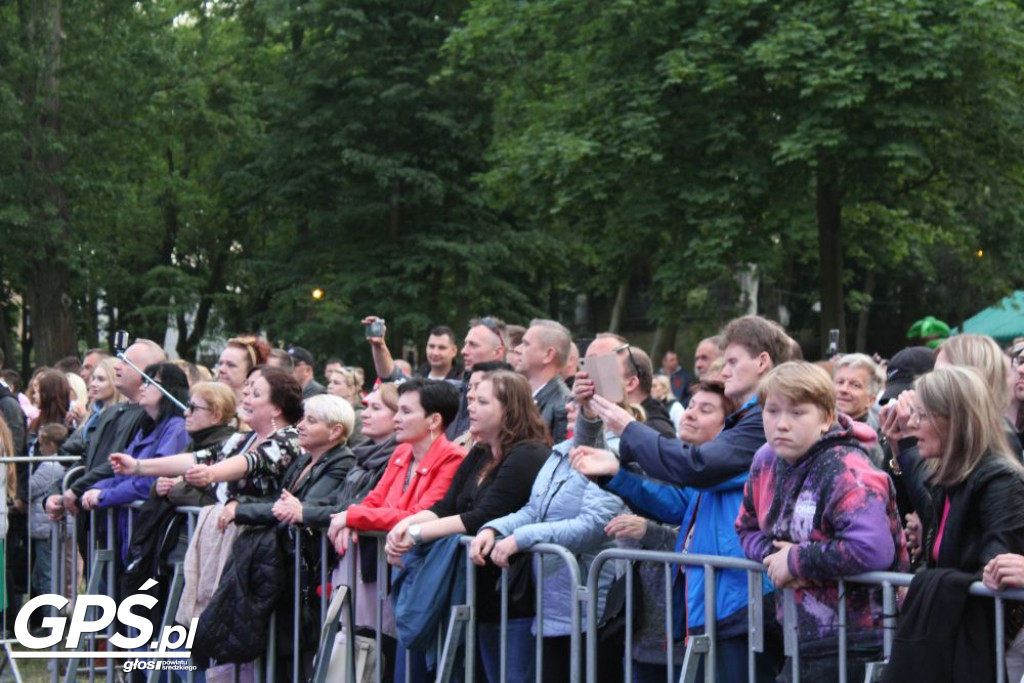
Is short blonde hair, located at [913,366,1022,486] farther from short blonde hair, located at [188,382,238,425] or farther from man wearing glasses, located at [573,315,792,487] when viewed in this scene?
short blonde hair, located at [188,382,238,425]

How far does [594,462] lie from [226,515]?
2.57 metres

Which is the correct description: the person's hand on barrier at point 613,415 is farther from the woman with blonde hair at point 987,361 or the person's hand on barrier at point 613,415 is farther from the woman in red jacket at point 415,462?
the woman in red jacket at point 415,462

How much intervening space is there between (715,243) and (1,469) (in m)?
16.1

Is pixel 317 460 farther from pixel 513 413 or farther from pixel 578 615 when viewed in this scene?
pixel 578 615

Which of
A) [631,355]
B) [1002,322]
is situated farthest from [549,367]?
[1002,322]

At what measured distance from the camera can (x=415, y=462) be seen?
23.7 feet

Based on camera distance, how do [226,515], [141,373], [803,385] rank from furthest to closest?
1. [141,373]
2. [226,515]
3. [803,385]

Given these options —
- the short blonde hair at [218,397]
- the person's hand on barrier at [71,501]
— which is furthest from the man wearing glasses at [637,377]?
the person's hand on barrier at [71,501]

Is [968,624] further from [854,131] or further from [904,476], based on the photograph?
[854,131]

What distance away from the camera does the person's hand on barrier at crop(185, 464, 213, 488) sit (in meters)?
7.67

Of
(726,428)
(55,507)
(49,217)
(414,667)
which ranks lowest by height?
(414,667)

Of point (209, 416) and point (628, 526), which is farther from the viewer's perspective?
point (209, 416)

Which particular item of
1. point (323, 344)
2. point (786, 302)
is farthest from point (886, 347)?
point (323, 344)

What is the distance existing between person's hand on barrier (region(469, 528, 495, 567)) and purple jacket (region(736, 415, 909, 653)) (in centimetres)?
140
